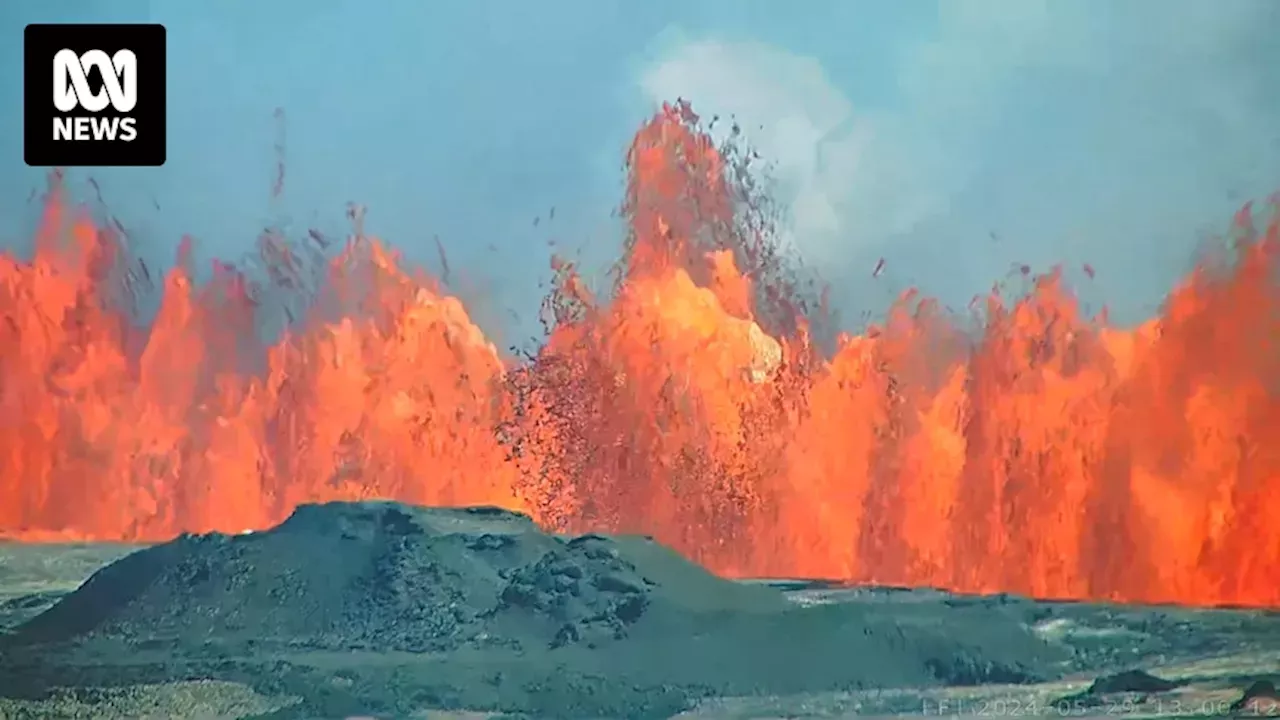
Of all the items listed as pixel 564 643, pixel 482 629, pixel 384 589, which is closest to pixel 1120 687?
pixel 564 643

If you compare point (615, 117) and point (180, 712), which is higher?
point (615, 117)

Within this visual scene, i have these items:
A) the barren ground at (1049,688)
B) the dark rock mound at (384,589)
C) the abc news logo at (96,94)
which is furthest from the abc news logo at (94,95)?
the barren ground at (1049,688)

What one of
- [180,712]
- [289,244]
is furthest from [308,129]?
[180,712]

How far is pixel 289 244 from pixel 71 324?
0.74 m

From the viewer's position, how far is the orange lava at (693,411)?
13.4 feet

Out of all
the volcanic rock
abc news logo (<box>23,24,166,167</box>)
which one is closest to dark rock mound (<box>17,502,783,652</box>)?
the volcanic rock

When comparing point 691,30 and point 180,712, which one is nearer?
point 180,712

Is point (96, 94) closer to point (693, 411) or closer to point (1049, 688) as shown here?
point (693, 411)

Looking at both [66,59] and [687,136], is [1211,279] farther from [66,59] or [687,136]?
[66,59]

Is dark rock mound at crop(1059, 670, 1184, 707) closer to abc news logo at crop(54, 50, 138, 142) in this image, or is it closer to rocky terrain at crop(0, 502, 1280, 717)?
rocky terrain at crop(0, 502, 1280, 717)

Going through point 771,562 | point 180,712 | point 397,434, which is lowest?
point 180,712

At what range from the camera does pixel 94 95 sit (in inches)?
171

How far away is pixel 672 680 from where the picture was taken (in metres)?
3.98

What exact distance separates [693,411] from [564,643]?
2.62ft
